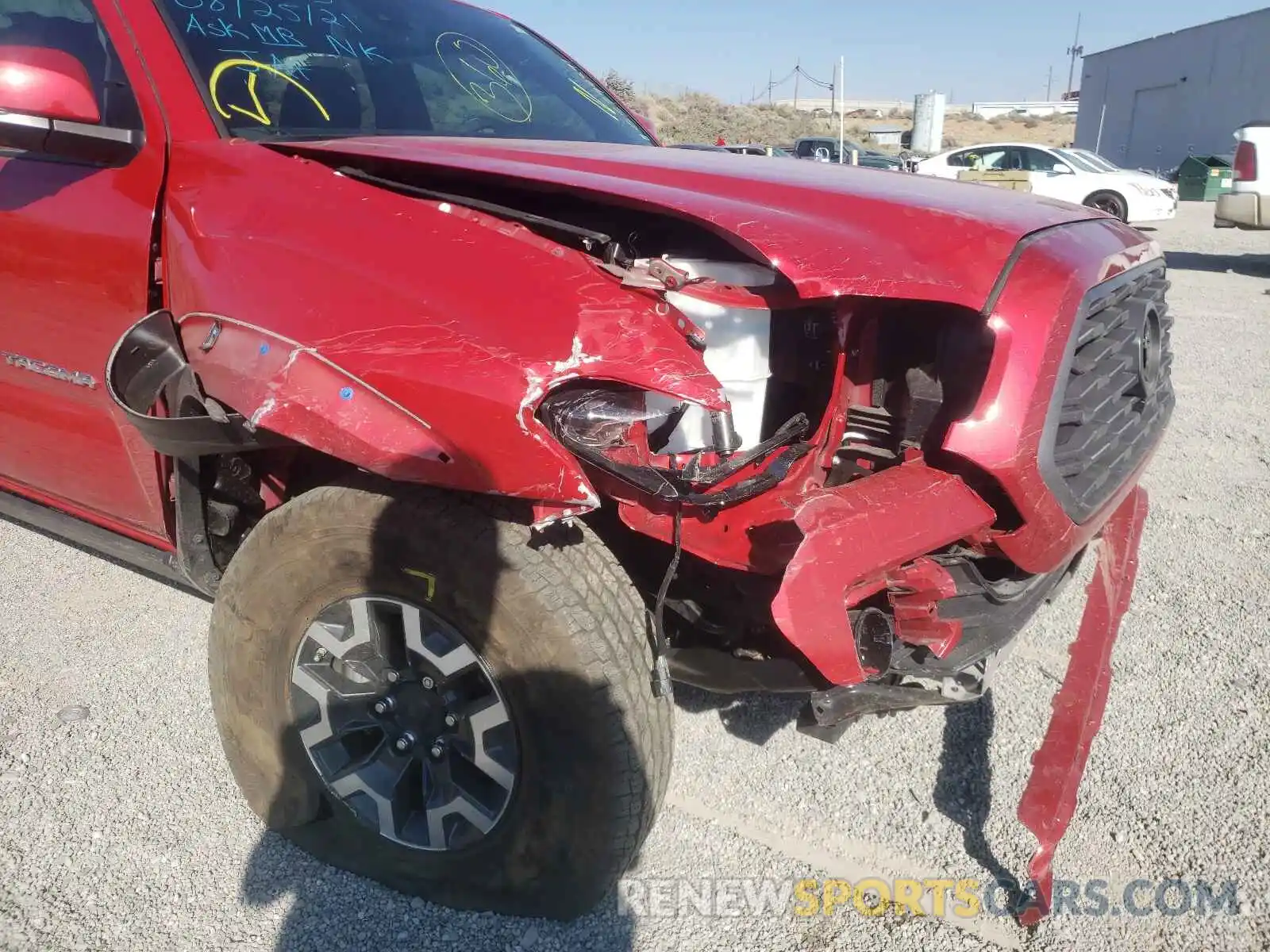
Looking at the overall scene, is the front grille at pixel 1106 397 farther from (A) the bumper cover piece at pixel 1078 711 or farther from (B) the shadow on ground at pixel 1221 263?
(B) the shadow on ground at pixel 1221 263

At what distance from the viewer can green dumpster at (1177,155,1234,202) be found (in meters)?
21.9

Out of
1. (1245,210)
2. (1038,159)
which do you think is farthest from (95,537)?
(1038,159)

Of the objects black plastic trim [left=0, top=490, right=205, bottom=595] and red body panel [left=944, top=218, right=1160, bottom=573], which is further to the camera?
black plastic trim [left=0, top=490, right=205, bottom=595]

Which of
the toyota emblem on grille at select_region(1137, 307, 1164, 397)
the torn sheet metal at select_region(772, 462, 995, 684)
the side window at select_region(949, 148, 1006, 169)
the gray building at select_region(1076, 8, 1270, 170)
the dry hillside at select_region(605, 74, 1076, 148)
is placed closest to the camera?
the torn sheet metal at select_region(772, 462, 995, 684)

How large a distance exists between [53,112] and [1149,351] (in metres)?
2.70

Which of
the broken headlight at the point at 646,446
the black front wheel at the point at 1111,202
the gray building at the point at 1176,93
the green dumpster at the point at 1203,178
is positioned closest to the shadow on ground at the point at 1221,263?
the black front wheel at the point at 1111,202

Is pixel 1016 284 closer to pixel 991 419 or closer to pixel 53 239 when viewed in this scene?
pixel 991 419

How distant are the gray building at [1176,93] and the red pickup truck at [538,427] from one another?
3702 cm

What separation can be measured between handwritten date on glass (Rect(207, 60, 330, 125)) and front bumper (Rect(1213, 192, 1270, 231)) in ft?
38.1

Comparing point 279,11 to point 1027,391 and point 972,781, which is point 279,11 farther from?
point 972,781

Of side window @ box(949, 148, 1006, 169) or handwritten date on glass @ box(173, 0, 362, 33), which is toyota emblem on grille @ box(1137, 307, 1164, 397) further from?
side window @ box(949, 148, 1006, 169)

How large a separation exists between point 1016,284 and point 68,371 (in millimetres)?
2307

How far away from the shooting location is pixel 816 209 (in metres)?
1.88

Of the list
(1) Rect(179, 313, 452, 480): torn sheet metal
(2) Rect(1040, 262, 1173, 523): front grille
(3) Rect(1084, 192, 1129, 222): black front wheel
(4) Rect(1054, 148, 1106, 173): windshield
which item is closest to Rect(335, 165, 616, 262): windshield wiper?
(1) Rect(179, 313, 452, 480): torn sheet metal
